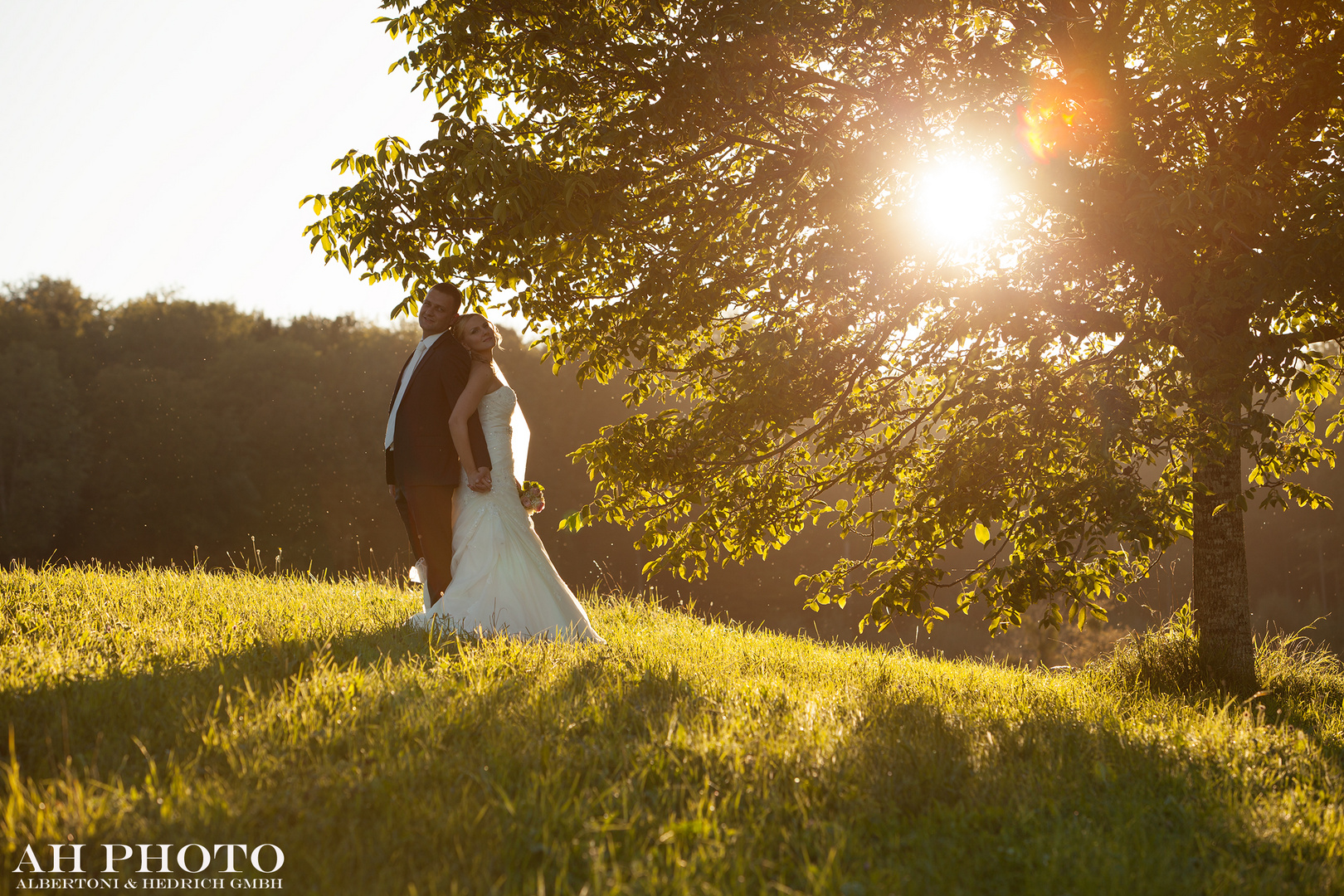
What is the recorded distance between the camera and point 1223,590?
6.51 m

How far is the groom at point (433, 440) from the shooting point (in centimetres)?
553

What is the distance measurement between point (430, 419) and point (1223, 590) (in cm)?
664

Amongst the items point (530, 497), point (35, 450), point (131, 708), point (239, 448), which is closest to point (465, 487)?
point (530, 497)

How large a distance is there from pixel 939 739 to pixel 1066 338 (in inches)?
139

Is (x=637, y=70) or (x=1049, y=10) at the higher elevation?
(x=1049, y=10)

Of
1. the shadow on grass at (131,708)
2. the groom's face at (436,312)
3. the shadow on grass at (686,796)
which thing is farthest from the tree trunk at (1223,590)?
the shadow on grass at (131,708)

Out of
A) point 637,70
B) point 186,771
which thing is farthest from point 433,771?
point 637,70

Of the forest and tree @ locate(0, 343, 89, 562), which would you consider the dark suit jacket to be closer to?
the forest

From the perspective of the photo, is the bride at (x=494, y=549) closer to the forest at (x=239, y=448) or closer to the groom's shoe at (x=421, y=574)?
the groom's shoe at (x=421, y=574)

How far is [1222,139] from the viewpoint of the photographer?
5812 millimetres

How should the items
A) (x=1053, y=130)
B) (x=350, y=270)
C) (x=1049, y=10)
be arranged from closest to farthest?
(x=1053, y=130) < (x=350, y=270) < (x=1049, y=10)

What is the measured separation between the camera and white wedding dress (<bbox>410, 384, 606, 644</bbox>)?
208 inches

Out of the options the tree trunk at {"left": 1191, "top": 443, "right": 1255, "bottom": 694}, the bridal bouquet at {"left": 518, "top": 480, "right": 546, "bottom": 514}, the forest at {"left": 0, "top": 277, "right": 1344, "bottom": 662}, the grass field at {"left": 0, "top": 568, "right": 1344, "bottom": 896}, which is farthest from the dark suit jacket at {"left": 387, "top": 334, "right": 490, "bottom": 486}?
the forest at {"left": 0, "top": 277, "right": 1344, "bottom": 662}

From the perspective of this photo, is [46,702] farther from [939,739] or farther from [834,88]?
[834,88]
